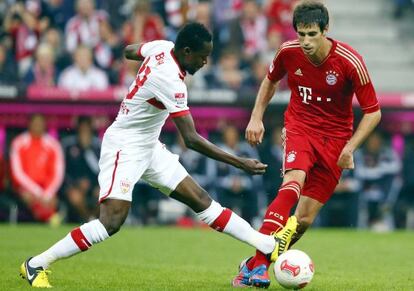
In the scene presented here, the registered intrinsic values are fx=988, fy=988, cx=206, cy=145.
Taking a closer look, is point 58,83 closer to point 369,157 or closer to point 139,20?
point 139,20

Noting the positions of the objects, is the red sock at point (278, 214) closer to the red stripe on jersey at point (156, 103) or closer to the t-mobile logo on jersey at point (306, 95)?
the t-mobile logo on jersey at point (306, 95)

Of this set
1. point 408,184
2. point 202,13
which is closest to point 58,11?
point 202,13

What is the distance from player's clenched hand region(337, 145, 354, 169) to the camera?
8.69 meters

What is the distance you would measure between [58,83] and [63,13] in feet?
7.77

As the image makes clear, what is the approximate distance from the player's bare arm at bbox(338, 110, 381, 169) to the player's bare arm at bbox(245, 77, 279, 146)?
2.71 feet

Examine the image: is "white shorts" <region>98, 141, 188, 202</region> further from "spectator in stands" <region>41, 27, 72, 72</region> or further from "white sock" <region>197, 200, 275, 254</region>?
"spectator in stands" <region>41, 27, 72, 72</region>

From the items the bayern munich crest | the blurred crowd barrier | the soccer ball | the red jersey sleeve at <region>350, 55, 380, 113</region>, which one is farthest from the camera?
the blurred crowd barrier

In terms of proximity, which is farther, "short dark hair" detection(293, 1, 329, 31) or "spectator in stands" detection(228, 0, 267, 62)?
"spectator in stands" detection(228, 0, 267, 62)

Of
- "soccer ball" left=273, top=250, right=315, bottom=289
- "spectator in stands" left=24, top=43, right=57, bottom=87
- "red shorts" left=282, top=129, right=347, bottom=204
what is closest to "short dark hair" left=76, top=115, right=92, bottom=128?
"spectator in stands" left=24, top=43, right=57, bottom=87

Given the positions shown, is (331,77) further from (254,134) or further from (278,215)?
(278,215)

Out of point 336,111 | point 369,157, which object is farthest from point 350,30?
point 336,111

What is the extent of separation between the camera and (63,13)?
20.1 m

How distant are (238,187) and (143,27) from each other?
4.05 metres

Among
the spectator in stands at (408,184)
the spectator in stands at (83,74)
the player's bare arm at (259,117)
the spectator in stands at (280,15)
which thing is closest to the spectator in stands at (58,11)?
the spectator in stands at (83,74)
